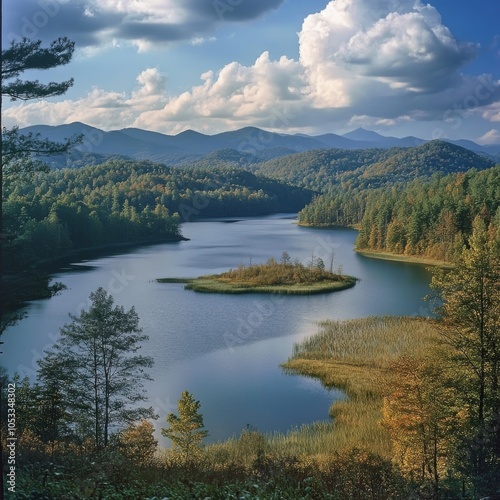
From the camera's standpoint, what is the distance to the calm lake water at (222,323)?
27.2 metres

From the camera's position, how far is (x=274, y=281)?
207 ft

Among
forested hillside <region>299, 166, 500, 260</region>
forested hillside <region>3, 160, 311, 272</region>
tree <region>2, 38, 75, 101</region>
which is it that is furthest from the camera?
forested hillside <region>299, 166, 500, 260</region>

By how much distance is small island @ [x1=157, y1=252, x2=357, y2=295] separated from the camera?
60000mm

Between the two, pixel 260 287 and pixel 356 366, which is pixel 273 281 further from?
pixel 356 366

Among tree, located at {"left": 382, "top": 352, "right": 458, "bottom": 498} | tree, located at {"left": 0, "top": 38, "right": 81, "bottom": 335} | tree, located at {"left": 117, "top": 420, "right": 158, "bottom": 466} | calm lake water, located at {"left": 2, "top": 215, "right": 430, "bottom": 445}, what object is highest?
tree, located at {"left": 0, "top": 38, "right": 81, "bottom": 335}

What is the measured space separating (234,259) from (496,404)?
68332 mm

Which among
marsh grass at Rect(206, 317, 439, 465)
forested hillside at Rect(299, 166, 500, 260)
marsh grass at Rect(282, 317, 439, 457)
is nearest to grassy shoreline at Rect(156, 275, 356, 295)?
marsh grass at Rect(206, 317, 439, 465)

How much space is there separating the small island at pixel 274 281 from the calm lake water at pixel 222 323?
6.67 ft

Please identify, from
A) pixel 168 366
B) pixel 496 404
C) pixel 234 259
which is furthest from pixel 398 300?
pixel 496 404

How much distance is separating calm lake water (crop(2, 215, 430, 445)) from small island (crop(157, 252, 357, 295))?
2033mm

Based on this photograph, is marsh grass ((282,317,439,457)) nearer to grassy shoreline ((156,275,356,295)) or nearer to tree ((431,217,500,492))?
tree ((431,217,500,492))

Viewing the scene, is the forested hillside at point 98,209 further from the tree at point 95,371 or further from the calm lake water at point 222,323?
the calm lake water at point 222,323

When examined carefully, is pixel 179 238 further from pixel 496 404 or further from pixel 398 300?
pixel 496 404

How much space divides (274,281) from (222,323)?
62.9 feet
